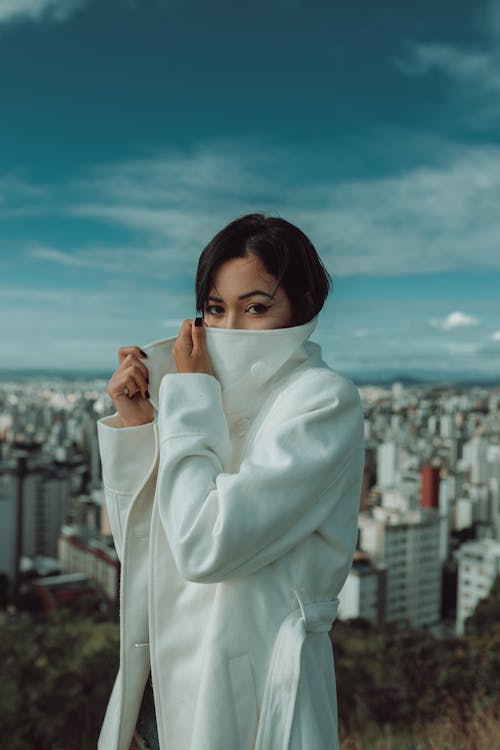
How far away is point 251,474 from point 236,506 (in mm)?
27

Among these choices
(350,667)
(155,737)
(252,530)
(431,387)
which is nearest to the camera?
(252,530)

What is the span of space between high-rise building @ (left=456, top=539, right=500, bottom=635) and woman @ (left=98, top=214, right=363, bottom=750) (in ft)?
27.2

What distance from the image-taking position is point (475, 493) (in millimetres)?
11430

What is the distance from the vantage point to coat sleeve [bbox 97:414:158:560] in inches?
25.1

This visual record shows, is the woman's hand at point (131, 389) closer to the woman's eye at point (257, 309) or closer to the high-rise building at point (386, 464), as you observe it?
the woman's eye at point (257, 309)

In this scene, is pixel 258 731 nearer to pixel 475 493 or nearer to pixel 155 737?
pixel 155 737

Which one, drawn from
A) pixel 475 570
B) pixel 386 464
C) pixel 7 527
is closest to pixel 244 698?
pixel 475 570

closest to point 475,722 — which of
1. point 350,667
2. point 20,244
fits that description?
point 350,667

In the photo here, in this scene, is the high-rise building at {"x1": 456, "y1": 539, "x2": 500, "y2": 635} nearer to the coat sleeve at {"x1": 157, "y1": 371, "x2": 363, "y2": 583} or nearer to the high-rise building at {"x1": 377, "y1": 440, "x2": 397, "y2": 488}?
the high-rise building at {"x1": 377, "y1": 440, "x2": 397, "y2": 488}

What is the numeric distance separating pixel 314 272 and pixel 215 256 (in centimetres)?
9

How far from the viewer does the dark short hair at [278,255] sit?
61cm

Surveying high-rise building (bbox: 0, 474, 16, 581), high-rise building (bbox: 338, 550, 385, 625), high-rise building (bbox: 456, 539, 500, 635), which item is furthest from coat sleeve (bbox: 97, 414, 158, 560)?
high-rise building (bbox: 0, 474, 16, 581)

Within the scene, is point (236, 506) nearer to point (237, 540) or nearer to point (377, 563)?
point (237, 540)

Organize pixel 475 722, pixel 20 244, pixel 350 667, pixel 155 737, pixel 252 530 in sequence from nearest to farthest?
pixel 252 530 < pixel 155 737 < pixel 475 722 < pixel 350 667 < pixel 20 244
